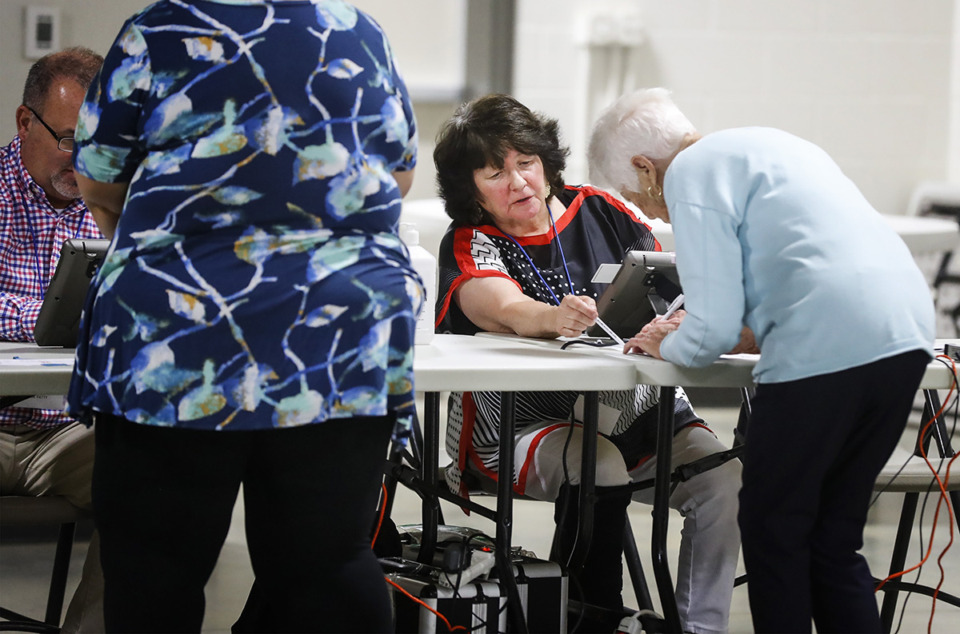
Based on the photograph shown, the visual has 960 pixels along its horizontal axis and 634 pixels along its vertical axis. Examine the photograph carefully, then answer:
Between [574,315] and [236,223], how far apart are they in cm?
83

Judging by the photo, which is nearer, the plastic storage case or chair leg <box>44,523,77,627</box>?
the plastic storage case

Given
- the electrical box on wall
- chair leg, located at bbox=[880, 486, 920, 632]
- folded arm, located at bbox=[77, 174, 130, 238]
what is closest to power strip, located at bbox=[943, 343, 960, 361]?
chair leg, located at bbox=[880, 486, 920, 632]

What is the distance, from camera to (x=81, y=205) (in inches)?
80.3

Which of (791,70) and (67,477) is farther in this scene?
(791,70)

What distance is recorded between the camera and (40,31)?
12.7 feet

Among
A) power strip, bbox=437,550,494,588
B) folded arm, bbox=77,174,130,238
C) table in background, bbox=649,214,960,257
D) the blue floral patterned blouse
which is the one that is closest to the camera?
the blue floral patterned blouse

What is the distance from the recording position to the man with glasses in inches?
73.2

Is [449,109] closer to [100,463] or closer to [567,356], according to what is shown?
[567,356]

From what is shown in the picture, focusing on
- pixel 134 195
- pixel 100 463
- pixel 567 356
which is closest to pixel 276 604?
pixel 100 463

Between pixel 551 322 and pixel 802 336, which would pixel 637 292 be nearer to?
pixel 551 322

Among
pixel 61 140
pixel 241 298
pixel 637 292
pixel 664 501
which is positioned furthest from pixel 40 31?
pixel 241 298

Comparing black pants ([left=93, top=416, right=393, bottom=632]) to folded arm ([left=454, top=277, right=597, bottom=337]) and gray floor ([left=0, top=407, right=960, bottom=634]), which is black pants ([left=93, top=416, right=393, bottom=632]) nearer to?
folded arm ([left=454, top=277, right=597, bottom=337])

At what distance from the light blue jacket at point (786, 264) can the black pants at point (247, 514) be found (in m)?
0.51

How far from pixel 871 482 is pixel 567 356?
49 centimetres
